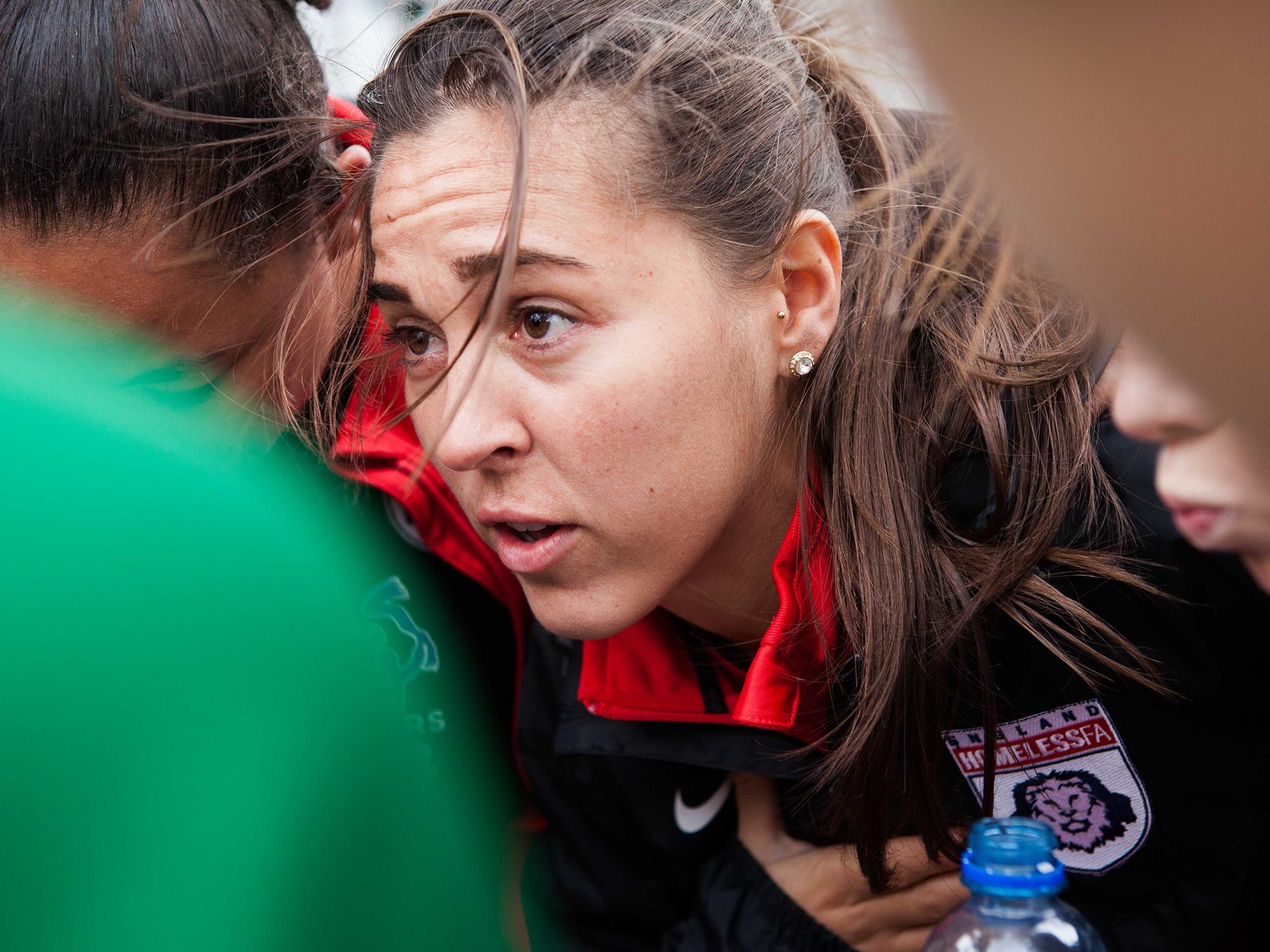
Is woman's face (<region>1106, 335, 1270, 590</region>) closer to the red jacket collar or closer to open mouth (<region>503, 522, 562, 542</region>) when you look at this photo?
the red jacket collar

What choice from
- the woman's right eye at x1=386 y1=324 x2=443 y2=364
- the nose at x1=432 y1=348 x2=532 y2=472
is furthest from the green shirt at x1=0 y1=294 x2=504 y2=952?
the woman's right eye at x1=386 y1=324 x2=443 y2=364

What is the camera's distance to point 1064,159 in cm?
29

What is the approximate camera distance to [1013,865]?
0.78 m

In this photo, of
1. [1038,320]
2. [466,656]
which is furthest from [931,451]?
Answer: [466,656]

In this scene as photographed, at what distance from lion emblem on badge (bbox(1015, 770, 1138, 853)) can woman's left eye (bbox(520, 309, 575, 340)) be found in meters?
0.64

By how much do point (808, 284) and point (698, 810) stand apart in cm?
67

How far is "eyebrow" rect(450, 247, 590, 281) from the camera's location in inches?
38.6

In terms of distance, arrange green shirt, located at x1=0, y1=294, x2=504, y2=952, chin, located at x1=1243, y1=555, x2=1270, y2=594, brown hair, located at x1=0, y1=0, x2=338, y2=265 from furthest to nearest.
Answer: brown hair, located at x1=0, y1=0, x2=338, y2=265 < chin, located at x1=1243, y1=555, x2=1270, y2=594 < green shirt, located at x1=0, y1=294, x2=504, y2=952

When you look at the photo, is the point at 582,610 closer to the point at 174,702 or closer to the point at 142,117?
the point at 174,702

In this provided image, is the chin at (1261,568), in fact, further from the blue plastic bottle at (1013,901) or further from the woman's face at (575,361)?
the woman's face at (575,361)

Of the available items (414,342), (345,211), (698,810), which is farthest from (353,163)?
(698,810)

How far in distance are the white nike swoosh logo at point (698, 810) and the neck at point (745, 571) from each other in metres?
0.21

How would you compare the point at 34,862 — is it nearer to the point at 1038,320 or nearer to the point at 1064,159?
the point at 1064,159

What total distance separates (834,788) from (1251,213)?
3.12 ft
